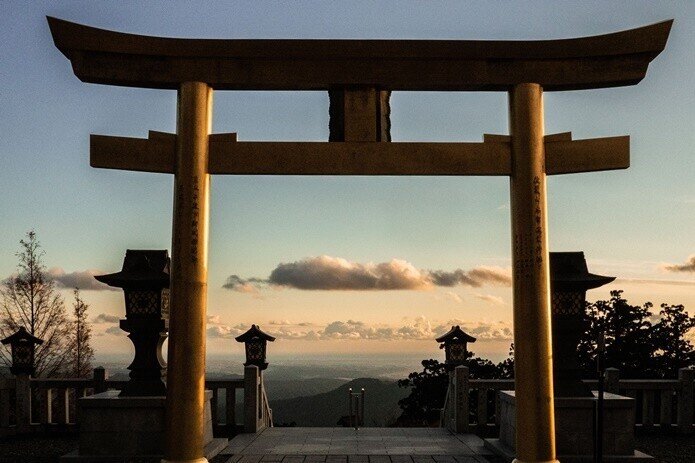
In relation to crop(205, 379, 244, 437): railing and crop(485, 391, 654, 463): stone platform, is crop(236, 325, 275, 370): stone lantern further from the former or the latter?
crop(485, 391, 654, 463): stone platform

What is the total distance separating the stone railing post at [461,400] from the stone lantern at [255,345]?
4.57m

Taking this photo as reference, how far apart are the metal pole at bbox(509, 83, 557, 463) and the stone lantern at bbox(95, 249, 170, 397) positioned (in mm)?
5925

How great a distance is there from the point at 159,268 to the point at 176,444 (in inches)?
164

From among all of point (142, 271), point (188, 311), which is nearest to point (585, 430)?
point (188, 311)

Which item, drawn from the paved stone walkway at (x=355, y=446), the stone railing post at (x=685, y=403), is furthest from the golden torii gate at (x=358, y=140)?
the stone railing post at (x=685, y=403)

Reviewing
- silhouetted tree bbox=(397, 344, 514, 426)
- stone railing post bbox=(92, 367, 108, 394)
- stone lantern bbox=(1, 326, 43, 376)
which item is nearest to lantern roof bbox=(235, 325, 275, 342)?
stone railing post bbox=(92, 367, 108, 394)

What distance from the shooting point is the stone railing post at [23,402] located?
14273 mm

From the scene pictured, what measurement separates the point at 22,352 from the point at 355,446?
7.62 m

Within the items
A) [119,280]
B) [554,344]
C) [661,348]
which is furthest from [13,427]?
[661,348]

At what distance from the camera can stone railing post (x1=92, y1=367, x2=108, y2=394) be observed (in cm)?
1422

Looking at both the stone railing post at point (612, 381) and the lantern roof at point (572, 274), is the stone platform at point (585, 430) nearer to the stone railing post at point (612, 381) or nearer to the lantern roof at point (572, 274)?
the lantern roof at point (572, 274)

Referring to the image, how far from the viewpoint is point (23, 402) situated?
572 inches

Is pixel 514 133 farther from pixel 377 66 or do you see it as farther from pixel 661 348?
pixel 661 348

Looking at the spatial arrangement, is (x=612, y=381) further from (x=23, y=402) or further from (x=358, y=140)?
(x=23, y=402)
